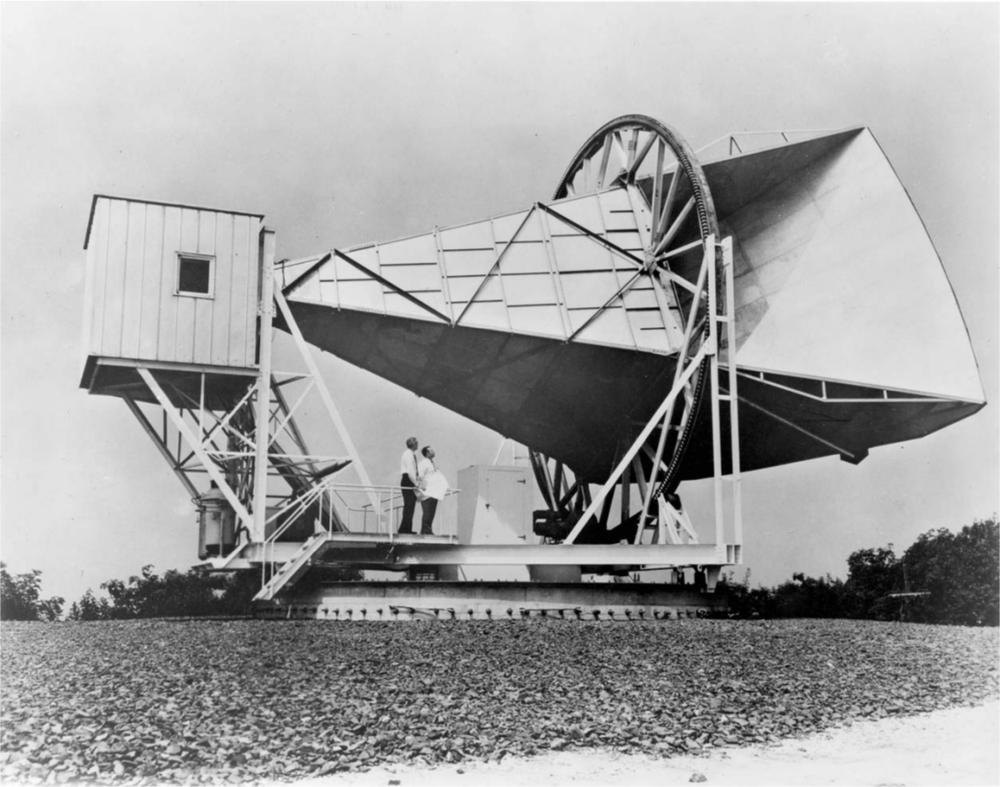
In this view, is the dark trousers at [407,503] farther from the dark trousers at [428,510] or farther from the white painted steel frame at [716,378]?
the white painted steel frame at [716,378]

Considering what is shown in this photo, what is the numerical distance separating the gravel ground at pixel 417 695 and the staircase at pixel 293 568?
9.36ft

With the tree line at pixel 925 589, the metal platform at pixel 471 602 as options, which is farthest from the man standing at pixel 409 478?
the tree line at pixel 925 589

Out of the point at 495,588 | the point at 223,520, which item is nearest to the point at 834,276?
the point at 495,588

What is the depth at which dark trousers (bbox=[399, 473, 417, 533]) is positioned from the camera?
1822cm

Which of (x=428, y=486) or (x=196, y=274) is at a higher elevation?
(x=196, y=274)

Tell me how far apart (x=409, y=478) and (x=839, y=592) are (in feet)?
113

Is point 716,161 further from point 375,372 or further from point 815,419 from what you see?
point 375,372

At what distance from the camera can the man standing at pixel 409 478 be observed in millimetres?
18078

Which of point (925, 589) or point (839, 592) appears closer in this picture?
point (925, 589)

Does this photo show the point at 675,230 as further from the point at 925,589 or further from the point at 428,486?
the point at 925,589

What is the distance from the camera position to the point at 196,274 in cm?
1806

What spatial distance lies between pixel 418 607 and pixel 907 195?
12082 millimetres

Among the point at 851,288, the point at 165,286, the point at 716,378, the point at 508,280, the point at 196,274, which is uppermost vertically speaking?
the point at 508,280

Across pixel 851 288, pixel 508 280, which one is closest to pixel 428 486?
pixel 508 280
